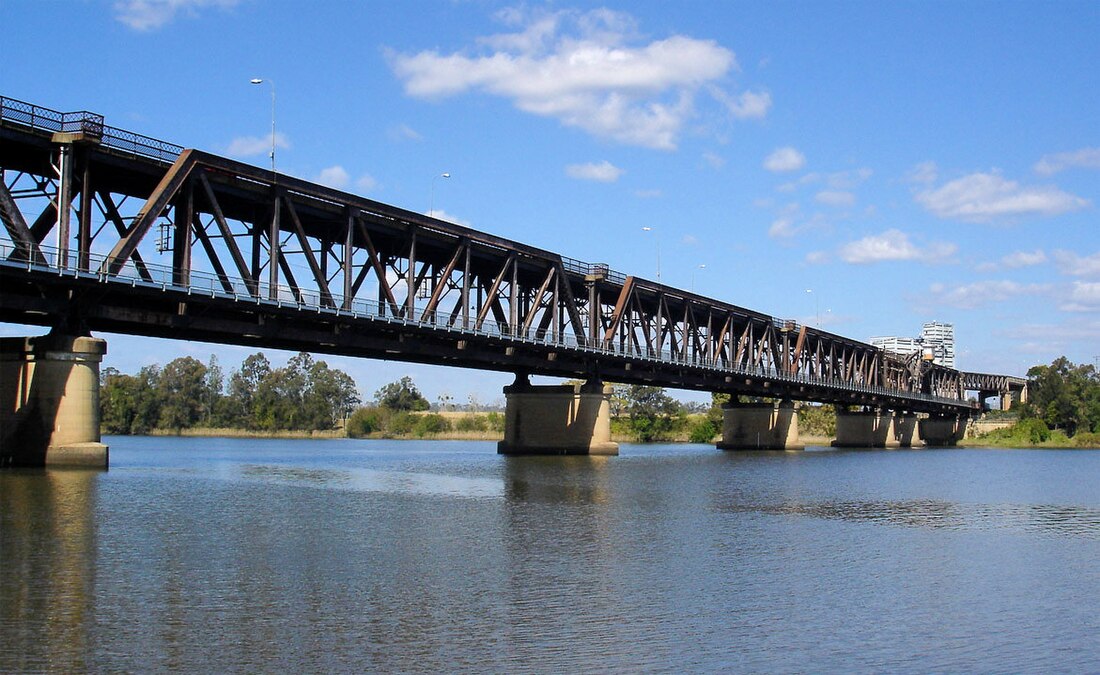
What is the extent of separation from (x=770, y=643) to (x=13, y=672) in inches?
534

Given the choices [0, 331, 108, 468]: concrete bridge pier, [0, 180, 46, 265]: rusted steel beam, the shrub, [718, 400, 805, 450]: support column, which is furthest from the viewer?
the shrub

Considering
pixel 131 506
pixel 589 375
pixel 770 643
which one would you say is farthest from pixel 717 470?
pixel 770 643

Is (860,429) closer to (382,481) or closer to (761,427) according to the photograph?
(761,427)

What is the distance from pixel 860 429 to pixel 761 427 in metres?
40.0

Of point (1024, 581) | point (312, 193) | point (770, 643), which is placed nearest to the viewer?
point (770, 643)

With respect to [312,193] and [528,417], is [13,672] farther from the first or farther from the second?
[528,417]

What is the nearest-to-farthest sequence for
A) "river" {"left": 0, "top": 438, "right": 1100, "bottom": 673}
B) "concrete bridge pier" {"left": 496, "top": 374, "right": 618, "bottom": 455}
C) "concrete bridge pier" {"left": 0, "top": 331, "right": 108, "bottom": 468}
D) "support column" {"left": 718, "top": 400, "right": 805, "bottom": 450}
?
"river" {"left": 0, "top": 438, "right": 1100, "bottom": 673} → "concrete bridge pier" {"left": 0, "top": 331, "right": 108, "bottom": 468} → "concrete bridge pier" {"left": 496, "top": 374, "right": 618, "bottom": 455} → "support column" {"left": 718, "top": 400, "right": 805, "bottom": 450}

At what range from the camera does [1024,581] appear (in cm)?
3031

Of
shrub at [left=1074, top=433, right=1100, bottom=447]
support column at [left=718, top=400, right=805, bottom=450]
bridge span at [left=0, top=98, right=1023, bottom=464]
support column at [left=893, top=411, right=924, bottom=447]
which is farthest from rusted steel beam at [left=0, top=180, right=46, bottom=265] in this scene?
shrub at [left=1074, top=433, right=1100, bottom=447]

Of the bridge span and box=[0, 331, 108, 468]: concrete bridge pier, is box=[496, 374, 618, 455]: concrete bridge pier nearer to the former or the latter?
the bridge span

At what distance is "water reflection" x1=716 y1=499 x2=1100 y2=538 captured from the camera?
44875mm

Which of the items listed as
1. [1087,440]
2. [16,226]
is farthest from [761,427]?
[16,226]

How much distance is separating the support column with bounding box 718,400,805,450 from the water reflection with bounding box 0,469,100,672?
110m

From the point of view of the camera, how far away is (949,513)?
5025 cm
